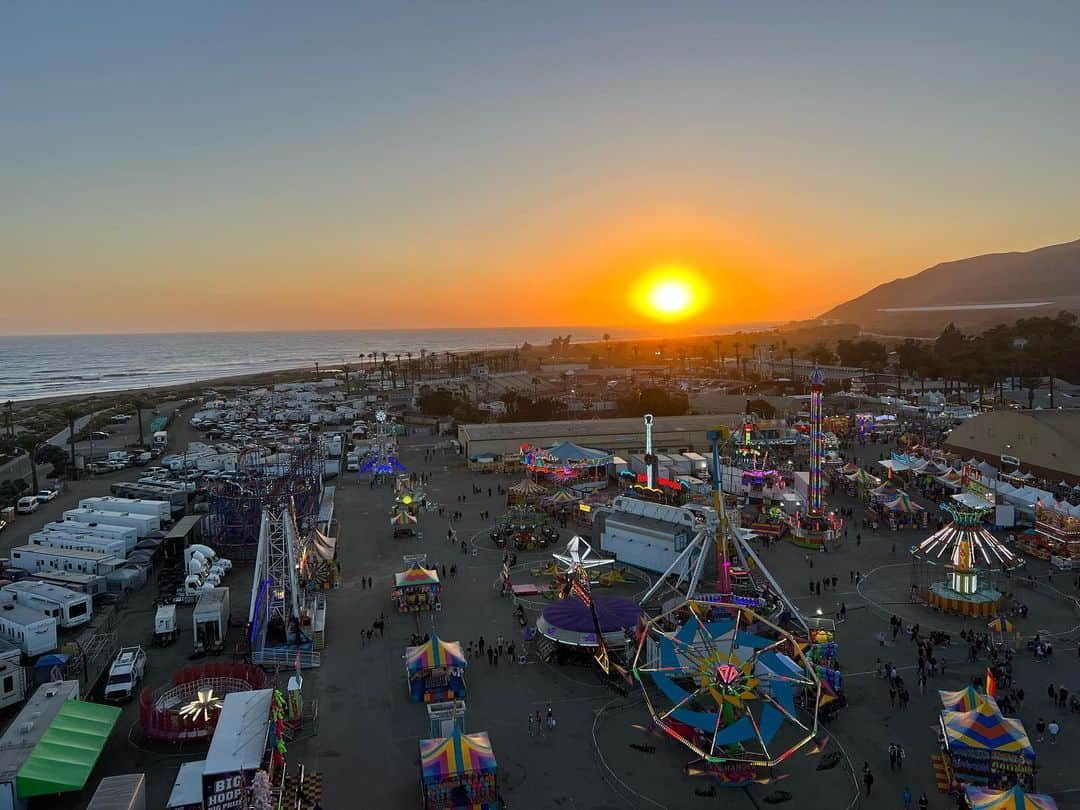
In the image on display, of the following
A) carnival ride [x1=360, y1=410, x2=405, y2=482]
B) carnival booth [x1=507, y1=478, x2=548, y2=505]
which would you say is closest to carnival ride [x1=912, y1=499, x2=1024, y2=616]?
carnival booth [x1=507, y1=478, x2=548, y2=505]

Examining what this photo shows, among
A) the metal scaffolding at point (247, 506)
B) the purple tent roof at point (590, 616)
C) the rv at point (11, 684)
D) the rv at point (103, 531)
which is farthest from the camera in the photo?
the rv at point (103, 531)

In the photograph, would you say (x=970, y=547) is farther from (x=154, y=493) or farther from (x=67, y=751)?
(x=154, y=493)

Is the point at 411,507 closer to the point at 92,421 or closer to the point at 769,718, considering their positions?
the point at 769,718

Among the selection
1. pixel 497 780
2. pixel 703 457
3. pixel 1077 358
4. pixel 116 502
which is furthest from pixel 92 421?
pixel 1077 358

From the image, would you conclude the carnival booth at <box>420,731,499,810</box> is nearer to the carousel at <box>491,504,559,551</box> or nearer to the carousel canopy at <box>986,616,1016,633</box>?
the carousel canopy at <box>986,616,1016,633</box>

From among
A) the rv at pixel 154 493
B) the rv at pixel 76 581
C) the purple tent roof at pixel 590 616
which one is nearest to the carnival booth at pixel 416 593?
the purple tent roof at pixel 590 616

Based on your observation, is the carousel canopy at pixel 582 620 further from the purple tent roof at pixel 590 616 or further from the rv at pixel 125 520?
the rv at pixel 125 520

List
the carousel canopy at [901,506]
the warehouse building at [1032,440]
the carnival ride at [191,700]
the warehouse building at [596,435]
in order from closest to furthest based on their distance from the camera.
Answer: the carnival ride at [191,700], the carousel canopy at [901,506], the warehouse building at [1032,440], the warehouse building at [596,435]
